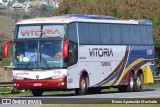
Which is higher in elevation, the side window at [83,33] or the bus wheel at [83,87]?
the side window at [83,33]

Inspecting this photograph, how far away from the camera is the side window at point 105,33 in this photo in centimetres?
3474

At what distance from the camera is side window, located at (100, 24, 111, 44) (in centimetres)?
3474

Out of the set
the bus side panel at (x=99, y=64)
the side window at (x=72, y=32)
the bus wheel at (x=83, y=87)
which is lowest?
the bus wheel at (x=83, y=87)

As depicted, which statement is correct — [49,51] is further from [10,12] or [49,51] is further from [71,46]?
[10,12]

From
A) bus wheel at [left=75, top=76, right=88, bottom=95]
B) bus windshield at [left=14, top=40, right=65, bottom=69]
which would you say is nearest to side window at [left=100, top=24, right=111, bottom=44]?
bus wheel at [left=75, top=76, right=88, bottom=95]

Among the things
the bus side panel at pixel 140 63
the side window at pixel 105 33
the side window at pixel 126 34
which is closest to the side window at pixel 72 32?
the side window at pixel 105 33

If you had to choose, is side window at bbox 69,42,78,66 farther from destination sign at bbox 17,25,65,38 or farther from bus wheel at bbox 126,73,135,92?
bus wheel at bbox 126,73,135,92

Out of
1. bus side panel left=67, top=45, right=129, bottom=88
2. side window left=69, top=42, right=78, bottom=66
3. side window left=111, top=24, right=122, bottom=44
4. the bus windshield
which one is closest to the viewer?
the bus windshield

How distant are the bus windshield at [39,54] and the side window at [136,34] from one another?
7.38 metres

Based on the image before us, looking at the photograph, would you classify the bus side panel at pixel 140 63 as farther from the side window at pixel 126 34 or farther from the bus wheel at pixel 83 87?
the bus wheel at pixel 83 87

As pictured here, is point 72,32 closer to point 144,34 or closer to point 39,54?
point 39,54

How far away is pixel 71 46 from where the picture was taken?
31672 mm

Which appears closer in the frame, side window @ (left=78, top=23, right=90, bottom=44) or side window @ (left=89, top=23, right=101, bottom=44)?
side window @ (left=78, top=23, right=90, bottom=44)

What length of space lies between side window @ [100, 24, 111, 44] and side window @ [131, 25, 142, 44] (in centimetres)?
250
